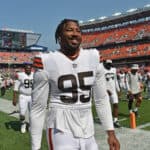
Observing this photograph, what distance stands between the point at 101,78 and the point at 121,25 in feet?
230

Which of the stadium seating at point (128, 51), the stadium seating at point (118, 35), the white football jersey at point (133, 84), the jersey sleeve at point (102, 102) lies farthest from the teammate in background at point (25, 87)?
the stadium seating at point (118, 35)

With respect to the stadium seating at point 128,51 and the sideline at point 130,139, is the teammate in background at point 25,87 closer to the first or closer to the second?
the sideline at point 130,139

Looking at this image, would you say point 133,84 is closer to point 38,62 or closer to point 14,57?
point 38,62

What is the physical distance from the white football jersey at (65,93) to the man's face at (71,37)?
98 mm

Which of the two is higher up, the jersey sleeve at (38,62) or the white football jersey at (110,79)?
the jersey sleeve at (38,62)

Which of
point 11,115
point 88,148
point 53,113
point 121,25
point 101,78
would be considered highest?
point 121,25

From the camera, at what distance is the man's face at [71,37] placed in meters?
3.36

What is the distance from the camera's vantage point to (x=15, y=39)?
91.8 metres

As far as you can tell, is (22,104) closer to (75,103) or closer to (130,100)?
(130,100)

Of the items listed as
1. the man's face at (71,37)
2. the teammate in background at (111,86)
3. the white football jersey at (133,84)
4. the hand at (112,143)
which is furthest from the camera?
the white football jersey at (133,84)

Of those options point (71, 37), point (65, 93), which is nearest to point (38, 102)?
point (65, 93)

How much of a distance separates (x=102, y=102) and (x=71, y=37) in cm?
61

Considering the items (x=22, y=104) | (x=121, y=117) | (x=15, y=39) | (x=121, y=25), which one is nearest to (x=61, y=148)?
(x=22, y=104)

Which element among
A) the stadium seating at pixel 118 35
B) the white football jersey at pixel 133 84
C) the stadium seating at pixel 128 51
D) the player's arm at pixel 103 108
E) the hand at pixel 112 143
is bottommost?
the white football jersey at pixel 133 84
